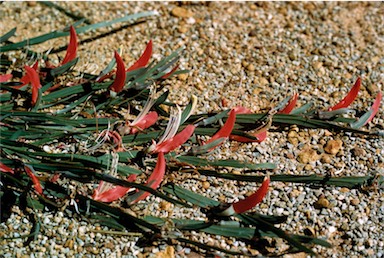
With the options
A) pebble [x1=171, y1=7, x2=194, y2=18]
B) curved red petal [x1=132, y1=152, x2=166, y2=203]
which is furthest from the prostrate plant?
pebble [x1=171, y1=7, x2=194, y2=18]

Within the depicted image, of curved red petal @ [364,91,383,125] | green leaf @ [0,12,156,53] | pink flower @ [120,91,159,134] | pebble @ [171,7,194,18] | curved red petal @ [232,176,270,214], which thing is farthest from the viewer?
pebble @ [171,7,194,18]

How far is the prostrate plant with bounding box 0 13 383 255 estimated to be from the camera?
1977 millimetres

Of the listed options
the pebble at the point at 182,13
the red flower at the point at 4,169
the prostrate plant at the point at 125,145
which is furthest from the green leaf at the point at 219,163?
the pebble at the point at 182,13

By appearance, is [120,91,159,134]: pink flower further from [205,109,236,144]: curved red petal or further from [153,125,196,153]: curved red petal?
[205,109,236,144]: curved red petal

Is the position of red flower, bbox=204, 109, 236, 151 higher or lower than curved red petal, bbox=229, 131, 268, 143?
higher

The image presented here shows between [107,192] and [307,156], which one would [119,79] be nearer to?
[107,192]

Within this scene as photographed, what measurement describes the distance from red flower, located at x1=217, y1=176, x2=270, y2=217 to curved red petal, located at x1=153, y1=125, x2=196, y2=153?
0.85 ft

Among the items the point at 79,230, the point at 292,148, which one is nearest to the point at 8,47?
the point at 79,230

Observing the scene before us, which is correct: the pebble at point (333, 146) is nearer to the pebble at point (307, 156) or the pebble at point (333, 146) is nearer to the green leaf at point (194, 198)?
the pebble at point (307, 156)

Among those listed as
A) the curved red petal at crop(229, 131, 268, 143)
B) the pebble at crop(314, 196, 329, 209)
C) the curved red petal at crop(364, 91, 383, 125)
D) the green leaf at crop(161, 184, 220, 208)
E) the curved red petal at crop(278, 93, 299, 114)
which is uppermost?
the curved red petal at crop(364, 91, 383, 125)

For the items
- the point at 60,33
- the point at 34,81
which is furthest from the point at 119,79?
the point at 60,33

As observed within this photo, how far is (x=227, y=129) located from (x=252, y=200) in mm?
269

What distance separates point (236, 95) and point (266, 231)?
727 mm

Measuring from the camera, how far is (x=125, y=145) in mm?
2178
